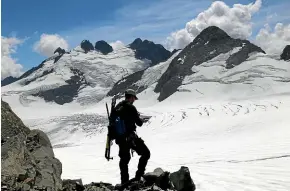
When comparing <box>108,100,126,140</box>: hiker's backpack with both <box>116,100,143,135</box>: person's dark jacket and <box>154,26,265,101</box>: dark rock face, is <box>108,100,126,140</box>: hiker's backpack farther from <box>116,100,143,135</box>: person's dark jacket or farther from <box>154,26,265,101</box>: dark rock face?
<box>154,26,265,101</box>: dark rock face

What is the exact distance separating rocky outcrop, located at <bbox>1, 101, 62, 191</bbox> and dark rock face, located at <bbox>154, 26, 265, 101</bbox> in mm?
117579

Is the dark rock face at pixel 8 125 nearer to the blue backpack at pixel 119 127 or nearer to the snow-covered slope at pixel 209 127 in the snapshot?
the blue backpack at pixel 119 127

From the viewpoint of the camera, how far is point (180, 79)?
133125mm

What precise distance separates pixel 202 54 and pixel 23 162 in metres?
140

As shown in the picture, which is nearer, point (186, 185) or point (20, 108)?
point (186, 185)

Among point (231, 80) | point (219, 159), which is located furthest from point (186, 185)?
point (231, 80)

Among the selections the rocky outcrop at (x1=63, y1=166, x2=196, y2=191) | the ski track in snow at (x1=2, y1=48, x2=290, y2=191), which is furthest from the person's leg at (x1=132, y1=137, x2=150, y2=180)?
the ski track in snow at (x1=2, y1=48, x2=290, y2=191)

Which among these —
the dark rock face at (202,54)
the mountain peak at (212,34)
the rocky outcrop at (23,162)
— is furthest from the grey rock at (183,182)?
the mountain peak at (212,34)

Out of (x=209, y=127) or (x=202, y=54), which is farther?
(x=202, y=54)

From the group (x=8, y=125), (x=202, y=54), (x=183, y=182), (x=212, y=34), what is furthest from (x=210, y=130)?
(x=212, y=34)

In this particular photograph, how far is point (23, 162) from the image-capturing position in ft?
27.5

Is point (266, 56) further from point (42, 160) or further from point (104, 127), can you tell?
point (42, 160)

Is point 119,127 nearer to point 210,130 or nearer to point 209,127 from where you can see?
point 210,130

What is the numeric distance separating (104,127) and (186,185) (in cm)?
6406
